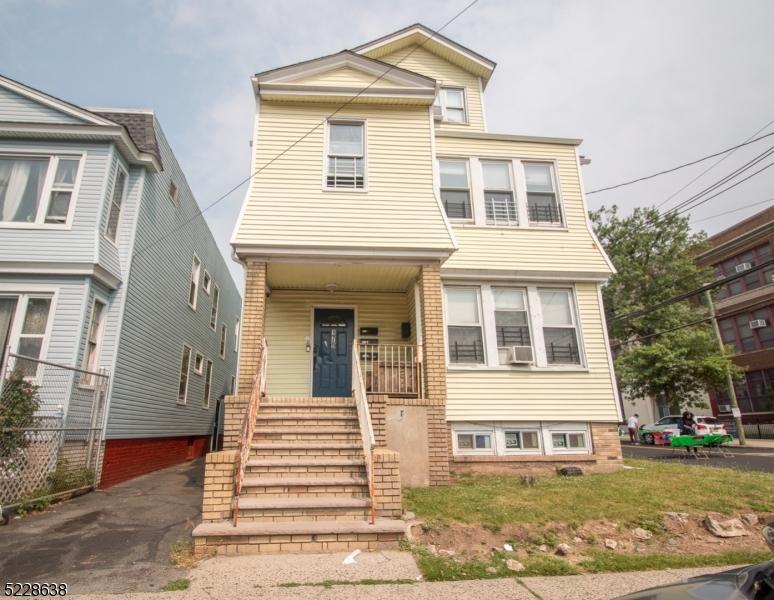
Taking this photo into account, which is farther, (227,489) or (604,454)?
(604,454)

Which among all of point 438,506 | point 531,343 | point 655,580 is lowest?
point 655,580

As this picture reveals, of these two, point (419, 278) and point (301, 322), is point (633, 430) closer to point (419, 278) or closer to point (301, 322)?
point (419, 278)

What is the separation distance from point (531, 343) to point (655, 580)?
5.67 metres

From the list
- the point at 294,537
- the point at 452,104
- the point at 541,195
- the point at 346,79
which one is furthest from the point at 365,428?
the point at 452,104

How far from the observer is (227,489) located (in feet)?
15.6

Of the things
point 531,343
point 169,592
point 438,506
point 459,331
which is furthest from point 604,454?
point 169,592

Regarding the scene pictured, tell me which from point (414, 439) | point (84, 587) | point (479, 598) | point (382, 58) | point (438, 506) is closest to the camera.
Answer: point (479, 598)

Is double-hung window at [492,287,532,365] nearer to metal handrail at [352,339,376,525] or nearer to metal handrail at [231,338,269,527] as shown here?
metal handrail at [352,339,376,525]

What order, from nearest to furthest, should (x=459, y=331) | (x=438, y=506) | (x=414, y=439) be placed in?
(x=438, y=506)
(x=414, y=439)
(x=459, y=331)

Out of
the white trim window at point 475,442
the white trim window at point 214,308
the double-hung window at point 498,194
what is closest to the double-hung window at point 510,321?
the white trim window at point 475,442

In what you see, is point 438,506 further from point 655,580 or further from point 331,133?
point 331,133

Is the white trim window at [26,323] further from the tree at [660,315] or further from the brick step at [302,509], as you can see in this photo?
the tree at [660,315]

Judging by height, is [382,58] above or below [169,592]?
above

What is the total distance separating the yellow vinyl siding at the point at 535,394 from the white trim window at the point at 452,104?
7089 millimetres
